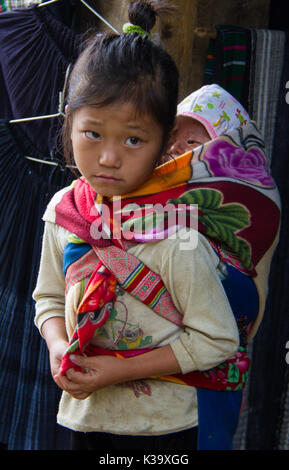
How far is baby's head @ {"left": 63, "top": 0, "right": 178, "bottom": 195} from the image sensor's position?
2.93 ft

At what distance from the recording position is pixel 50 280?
115 cm

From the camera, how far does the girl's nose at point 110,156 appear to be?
913mm

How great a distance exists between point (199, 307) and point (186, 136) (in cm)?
47

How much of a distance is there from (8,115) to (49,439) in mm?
1201

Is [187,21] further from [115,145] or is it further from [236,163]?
[115,145]

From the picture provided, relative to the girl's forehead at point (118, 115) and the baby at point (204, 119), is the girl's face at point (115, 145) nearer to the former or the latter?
the girl's forehead at point (118, 115)

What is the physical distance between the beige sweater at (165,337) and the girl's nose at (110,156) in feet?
0.59

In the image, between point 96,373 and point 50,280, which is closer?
point 96,373

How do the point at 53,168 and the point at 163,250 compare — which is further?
the point at 53,168

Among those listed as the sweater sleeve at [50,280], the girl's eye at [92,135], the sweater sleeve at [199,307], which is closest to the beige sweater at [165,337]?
the sweater sleeve at [199,307]

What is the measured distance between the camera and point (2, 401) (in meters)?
1.68

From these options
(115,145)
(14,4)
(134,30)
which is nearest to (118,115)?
(115,145)
